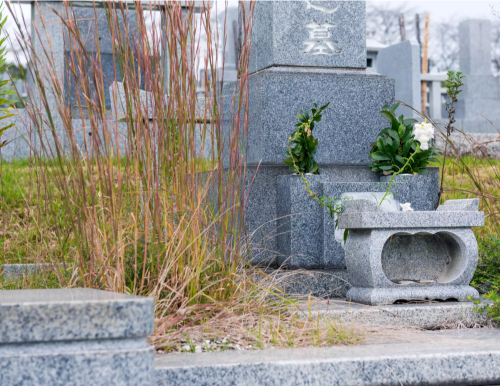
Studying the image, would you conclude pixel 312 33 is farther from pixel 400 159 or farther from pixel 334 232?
pixel 334 232

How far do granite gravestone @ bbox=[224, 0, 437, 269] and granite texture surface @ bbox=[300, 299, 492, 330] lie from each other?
2.68 ft

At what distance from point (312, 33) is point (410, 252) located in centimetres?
144

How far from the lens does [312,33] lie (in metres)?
3.87

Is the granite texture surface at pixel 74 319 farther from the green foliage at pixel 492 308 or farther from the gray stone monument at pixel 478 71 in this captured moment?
the gray stone monument at pixel 478 71

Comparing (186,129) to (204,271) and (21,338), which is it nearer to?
(204,271)

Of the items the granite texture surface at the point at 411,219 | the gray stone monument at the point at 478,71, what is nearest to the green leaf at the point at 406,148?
the granite texture surface at the point at 411,219

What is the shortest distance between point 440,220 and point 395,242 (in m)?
0.33

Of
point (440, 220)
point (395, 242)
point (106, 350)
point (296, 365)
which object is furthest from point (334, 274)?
point (106, 350)

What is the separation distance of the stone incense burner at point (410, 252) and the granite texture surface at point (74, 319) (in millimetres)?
1496

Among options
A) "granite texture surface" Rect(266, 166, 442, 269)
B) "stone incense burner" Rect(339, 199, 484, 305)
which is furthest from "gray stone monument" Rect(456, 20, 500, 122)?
"stone incense burner" Rect(339, 199, 484, 305)

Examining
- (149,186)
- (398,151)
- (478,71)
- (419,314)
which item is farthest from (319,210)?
(478,71)

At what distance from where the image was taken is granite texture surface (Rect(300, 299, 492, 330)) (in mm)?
2728

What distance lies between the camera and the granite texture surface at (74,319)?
1.60m

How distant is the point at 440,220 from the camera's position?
298 cm
